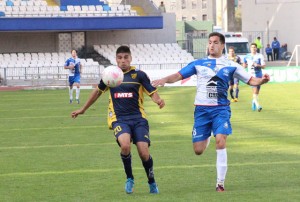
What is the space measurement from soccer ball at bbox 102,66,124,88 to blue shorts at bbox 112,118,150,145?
57 cm

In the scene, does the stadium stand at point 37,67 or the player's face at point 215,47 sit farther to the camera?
the stadium stand at point 37,67

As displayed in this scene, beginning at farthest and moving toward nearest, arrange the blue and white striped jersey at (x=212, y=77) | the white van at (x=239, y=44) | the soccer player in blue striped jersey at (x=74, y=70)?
the white van at (x=239, y=44)
the soccer player in blue striped jersey at (x=74, y=70)
the blue and white striped jersey at (x=212, y=77)

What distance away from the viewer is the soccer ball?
11.6 metres

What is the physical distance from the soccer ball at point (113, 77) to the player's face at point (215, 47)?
139 cm

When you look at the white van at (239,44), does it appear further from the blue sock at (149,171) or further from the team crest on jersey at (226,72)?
the blue sock at (149,171)

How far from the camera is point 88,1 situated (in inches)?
2441

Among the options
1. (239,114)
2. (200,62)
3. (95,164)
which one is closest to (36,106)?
(239,114)

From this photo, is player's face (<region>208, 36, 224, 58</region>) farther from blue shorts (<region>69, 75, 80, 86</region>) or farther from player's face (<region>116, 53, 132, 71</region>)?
blue shorts (<region>69, 75, 80, 86</region>)

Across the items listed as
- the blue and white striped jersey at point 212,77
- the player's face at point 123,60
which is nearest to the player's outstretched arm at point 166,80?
the blue and white striped jersey at point 212,77

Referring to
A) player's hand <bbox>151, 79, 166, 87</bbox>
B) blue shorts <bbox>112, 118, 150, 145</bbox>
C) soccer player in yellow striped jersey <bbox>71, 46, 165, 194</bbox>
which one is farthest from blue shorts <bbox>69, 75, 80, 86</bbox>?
player's hand <bbox>151, 79, 166, 87</bbox>

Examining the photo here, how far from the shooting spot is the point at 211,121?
12344 millimetres

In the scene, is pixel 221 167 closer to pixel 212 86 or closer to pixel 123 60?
pixel 212 86

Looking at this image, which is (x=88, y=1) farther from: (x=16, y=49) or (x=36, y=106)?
(x=36, y=106)

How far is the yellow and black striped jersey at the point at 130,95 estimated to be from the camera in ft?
39.2
